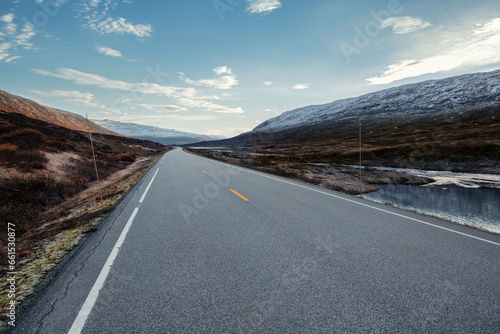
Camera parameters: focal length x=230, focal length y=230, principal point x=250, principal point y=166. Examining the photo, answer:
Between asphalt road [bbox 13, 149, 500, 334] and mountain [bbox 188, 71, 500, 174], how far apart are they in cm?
399

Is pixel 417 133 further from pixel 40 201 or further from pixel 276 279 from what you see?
pixel 40 201

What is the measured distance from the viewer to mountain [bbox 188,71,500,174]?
29344mm

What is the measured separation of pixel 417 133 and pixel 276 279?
74868mm

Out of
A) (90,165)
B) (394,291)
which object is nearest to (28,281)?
(394,291)

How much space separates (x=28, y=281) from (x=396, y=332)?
5.12m

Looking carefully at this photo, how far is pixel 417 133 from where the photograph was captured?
6225cm

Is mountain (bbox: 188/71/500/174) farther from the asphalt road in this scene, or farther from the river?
the river

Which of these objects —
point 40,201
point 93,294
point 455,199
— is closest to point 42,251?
point 93,294

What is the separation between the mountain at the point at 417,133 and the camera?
96.3ft

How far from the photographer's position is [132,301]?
116 inches

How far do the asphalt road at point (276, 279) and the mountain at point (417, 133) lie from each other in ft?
13.1

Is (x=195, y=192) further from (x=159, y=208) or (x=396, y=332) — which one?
(x=396, y=332)

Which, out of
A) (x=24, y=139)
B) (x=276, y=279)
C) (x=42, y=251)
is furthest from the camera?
(x=24, y=139)

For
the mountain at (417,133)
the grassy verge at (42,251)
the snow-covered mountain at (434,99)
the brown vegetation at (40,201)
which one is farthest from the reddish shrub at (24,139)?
the snow-covered mountain at (434,99)
